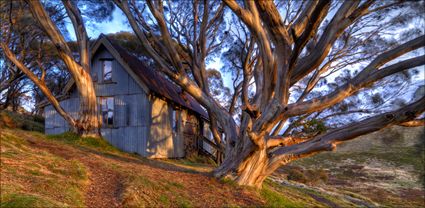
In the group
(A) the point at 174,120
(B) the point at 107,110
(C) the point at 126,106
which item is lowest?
(A) the point at 174,120

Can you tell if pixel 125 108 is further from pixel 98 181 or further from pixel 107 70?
pixel 98 181

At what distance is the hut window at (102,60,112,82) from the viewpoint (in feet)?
76.2

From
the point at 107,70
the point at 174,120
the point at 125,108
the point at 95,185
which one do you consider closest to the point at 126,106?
the point at 125,108

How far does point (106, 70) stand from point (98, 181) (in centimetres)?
1337

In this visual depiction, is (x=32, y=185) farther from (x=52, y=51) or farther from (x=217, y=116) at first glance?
(x=52, y=51)

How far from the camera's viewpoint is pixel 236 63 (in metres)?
23.0

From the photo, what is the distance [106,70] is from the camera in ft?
76.8

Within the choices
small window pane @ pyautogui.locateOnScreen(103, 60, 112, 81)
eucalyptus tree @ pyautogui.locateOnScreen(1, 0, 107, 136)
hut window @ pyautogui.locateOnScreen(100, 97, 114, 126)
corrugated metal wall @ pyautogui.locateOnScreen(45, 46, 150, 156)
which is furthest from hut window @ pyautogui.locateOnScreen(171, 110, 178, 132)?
A: eucalyptus tree @ pyautogui.locateOnScreen(1, 0, 107, 136)

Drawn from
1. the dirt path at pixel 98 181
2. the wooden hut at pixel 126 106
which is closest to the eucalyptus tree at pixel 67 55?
the wooden hut at pixel 126 106

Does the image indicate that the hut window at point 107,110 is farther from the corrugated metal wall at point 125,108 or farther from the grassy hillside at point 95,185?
the grassy hillside at point 95,185

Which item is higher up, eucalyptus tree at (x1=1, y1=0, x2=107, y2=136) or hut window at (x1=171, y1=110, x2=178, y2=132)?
eucalyptus tree at (x1=1, y1=0, x2=107, y2=136)

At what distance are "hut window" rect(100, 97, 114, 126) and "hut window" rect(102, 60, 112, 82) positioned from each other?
115cm

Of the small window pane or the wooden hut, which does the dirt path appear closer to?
the wooden hut

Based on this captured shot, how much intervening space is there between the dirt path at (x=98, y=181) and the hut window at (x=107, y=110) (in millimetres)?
7623
